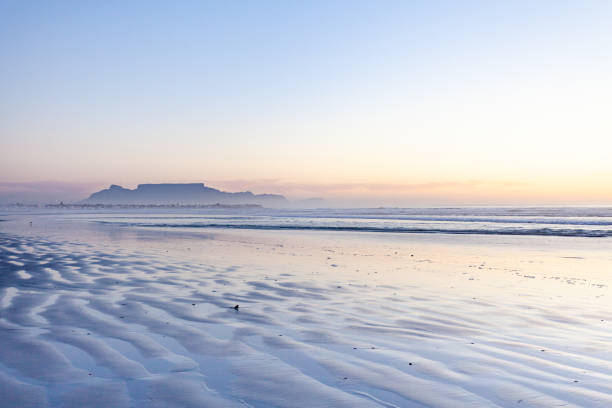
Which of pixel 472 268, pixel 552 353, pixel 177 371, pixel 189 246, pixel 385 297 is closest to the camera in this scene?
pixel 177 371

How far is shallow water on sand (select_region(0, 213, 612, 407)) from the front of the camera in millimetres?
3453

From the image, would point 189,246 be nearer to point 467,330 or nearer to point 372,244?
point 372,244

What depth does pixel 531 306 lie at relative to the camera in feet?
22.5

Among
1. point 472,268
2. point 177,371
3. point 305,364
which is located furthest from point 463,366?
point 472,268

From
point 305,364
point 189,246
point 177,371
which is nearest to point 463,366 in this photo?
point 305,364

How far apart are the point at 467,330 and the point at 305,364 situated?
2.29 meters

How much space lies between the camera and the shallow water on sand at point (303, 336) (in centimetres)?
345

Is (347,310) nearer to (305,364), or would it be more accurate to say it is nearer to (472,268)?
(305,364)

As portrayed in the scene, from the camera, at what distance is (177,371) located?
388 cm

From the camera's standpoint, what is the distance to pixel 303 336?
5.13 metres

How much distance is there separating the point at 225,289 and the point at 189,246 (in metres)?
8.87

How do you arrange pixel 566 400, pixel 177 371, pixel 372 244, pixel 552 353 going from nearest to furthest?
pixel 566 400 < pixel 177 371 < pixel 552 353 < pixel 372 244

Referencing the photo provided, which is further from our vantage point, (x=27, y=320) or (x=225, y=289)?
(x=225, y=289)

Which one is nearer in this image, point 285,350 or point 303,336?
point 285,350
